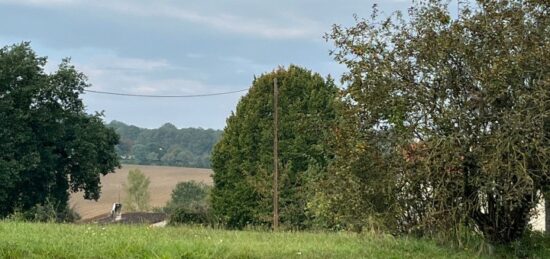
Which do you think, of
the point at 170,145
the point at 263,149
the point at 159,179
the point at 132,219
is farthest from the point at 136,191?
the point at 132,219

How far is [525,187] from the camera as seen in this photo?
9.11 meters

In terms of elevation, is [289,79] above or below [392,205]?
above

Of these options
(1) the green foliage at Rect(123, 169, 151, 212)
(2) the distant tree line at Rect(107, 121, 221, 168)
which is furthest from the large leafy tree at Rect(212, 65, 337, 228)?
(1) the green foliage at Rect(123, 169, 151, 212)

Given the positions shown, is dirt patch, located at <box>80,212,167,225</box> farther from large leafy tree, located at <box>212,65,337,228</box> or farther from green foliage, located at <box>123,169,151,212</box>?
green foliage, located at <box>123,169,151,212</box>

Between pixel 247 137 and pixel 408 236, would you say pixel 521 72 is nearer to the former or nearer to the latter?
pixel 408 236

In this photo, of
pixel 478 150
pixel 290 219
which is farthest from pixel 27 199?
pixel 478 150

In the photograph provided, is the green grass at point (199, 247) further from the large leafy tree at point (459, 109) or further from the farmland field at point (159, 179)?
the farmland field at point (159, 179)

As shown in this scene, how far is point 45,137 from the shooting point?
3694 centimetres

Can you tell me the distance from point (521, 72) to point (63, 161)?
33054 millimetres

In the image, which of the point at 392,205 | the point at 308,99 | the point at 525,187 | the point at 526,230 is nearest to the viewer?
the point at 525,187

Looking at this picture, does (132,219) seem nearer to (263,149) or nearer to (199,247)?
(263,149)

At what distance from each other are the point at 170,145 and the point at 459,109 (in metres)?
71.0

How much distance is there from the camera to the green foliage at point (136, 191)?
69.5 metres

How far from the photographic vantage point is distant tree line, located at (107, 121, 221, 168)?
2815 inches
